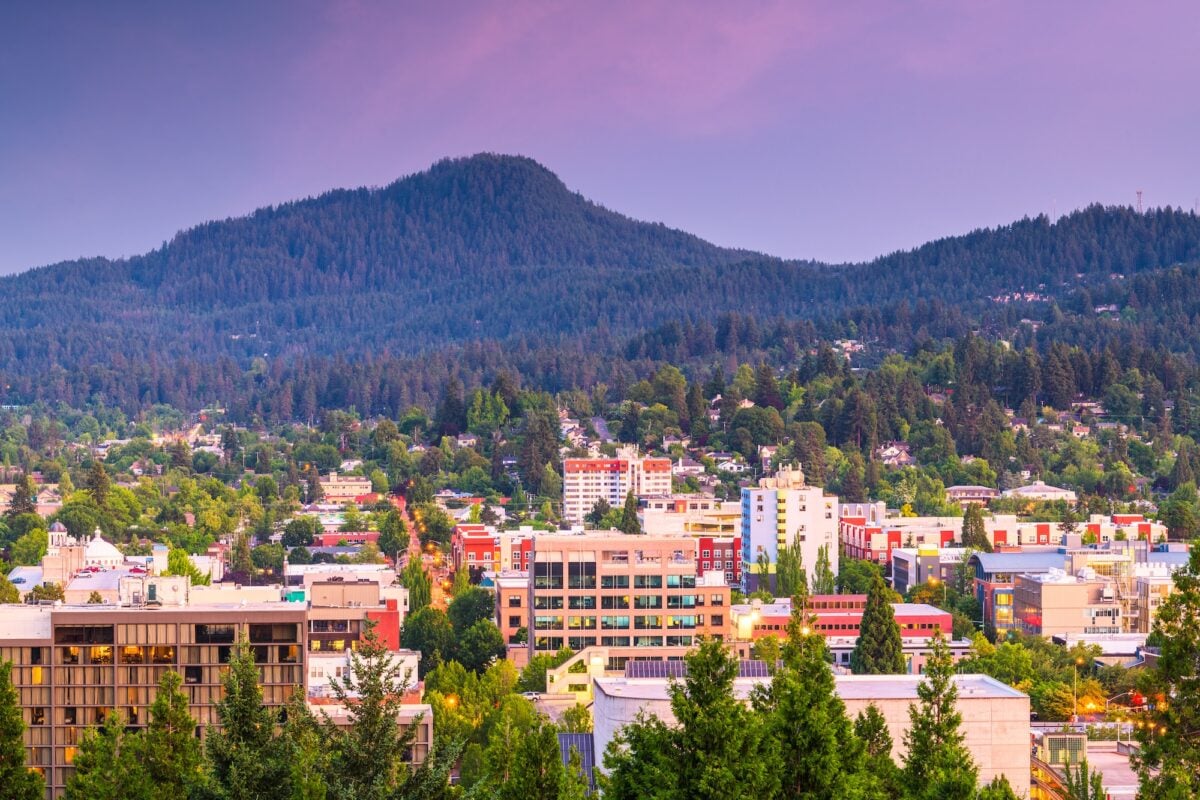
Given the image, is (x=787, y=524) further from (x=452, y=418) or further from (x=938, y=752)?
(x=938, y=752)

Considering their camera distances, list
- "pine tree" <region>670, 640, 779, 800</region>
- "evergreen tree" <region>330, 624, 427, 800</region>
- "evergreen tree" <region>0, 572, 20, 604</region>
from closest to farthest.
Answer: "pine tree" <region>670, 640, 779, 800</region>
"evergreen tree" <region>330, 624, 427, 800</region>
"evergreen tree" <region>0, 572, 20, 604</region>

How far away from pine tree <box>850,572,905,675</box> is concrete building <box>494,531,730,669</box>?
14.4 feet

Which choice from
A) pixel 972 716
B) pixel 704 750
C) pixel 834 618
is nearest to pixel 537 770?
pixel 704 750

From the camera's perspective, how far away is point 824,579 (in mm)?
88688

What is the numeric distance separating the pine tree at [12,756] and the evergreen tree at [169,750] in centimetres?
168

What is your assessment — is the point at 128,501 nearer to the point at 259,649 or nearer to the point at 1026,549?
the point at 1026,549

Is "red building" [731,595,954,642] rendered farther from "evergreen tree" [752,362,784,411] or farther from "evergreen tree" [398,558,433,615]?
"evergreen tree" [752,362,784,411]

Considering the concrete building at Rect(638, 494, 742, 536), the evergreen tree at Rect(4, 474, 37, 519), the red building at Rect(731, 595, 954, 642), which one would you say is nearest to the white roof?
the evergreen tree at Rect(4, 474, 37, 519)

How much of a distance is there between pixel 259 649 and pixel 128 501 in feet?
244

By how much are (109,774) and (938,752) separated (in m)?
12.1

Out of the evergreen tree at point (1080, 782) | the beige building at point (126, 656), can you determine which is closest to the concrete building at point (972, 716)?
the evergreen tree at point (1080, 782)

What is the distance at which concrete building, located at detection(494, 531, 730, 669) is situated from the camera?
6338 cm

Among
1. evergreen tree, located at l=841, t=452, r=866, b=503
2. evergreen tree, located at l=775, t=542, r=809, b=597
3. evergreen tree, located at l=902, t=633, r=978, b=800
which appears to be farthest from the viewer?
evergreen tree, located at l=841, t=452, r=866, b=503

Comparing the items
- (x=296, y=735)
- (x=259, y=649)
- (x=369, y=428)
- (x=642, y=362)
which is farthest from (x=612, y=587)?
(x=642, y=362)
